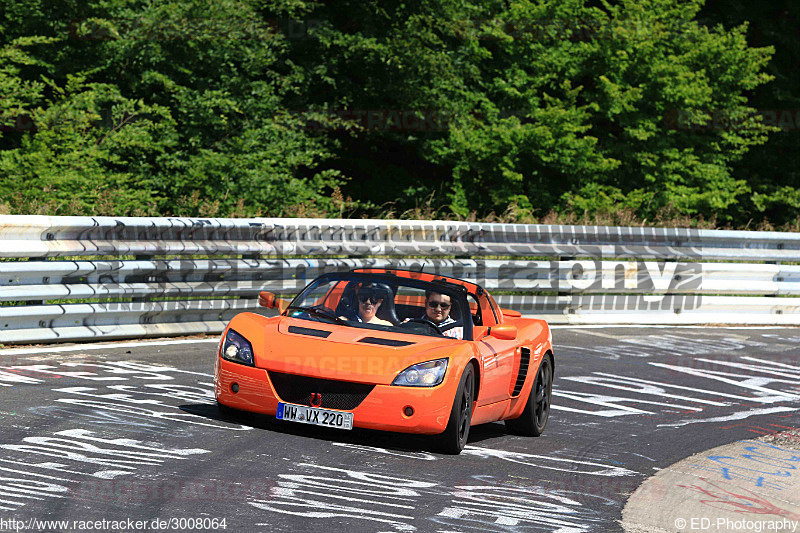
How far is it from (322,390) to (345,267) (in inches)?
271

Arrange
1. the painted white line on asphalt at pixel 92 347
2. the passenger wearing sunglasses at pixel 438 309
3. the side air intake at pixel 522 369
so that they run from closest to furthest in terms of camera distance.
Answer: the passenger wearing sunglasses at pixel 438 309
the side air intake at pixel 522 369
the painted white line on asphalt at pixel 92 347

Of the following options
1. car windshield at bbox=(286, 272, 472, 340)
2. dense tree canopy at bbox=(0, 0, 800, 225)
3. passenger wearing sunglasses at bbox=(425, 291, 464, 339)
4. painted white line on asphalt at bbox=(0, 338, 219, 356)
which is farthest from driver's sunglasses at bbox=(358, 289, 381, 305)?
dense tree canopy at bbox=(0, 0, 800, 225)

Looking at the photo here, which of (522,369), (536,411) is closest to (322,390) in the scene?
(522,369)

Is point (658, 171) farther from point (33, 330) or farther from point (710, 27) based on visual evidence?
point (33, 330)

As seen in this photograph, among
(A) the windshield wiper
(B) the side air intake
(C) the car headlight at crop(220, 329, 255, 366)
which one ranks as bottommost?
(B) the side air intake

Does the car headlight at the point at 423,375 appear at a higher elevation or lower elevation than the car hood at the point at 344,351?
lower

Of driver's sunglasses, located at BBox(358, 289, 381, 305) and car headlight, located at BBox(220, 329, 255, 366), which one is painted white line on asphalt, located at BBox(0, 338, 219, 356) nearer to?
car headlight, located at BBox(220, 329, 255, 366)

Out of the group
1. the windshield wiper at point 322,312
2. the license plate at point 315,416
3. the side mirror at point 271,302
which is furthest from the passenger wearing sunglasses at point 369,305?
the license plate at point 315,416

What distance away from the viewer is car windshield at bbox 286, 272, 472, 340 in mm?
8602

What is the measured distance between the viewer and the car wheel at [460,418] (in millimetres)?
7742

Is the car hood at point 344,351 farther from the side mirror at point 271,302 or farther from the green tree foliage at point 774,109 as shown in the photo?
the green tree foliage at point 774,109

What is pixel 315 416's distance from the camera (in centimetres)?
764

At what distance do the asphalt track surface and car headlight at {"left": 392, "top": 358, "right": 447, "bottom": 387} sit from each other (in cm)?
46

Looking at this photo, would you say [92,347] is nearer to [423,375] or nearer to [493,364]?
[493,364]
